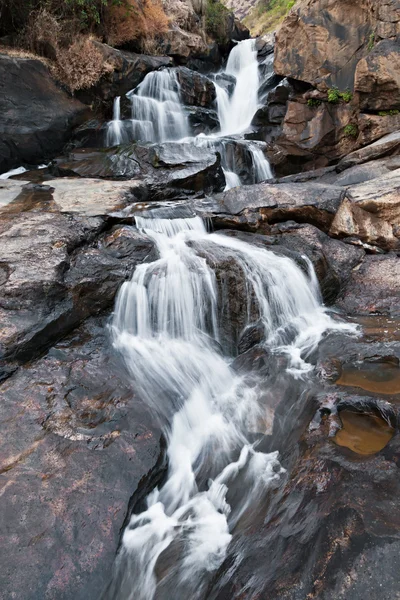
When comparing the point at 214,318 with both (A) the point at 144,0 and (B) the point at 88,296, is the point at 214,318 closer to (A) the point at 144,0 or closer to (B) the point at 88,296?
(B) the point at 88,296

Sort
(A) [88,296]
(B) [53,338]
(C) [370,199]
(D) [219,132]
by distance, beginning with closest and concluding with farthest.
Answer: (B) [53,338]
(A) [88,296]
(C) [370,199]
(D) [219,132]

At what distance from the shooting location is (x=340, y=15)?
946cm

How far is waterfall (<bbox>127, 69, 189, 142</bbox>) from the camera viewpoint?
10.7 m

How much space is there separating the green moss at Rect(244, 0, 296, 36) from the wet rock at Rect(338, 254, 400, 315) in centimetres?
3064

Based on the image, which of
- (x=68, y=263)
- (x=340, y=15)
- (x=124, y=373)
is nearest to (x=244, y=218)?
(x=68, y=263)

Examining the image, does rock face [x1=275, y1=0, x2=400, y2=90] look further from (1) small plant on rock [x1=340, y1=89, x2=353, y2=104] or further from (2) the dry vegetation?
(2) the dry vegetation

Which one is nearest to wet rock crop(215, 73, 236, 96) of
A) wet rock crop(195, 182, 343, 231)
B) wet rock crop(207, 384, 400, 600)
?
wet rock crop(195, 182, 343, 231)

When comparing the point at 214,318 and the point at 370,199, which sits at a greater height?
the point at 370,199

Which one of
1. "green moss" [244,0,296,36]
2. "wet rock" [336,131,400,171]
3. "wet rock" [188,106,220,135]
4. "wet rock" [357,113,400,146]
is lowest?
"wet rock" [336,131,400,171]

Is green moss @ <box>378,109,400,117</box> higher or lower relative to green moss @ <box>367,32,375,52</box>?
lower

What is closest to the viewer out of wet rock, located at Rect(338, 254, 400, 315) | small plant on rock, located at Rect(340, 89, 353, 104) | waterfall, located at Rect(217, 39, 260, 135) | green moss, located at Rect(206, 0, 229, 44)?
wet rock, located at Rect(338, 254, 400, 315)

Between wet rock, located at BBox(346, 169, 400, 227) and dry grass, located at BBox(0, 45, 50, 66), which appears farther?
dry grass, located at BBox(0, 45, 50, 66)

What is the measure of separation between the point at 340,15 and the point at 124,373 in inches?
425

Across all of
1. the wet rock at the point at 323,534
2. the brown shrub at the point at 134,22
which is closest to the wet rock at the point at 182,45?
the brown shrub at the point at 134,22
